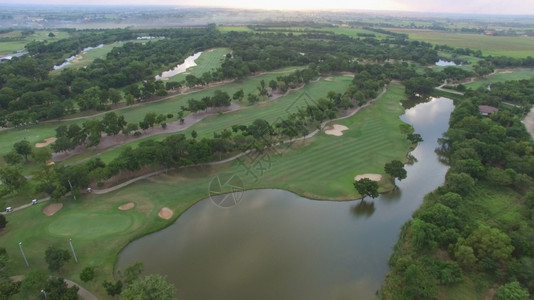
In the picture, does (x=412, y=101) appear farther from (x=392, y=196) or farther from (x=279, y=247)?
(x=279, y=247)

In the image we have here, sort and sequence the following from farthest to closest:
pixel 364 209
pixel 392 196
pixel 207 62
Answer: pixel 207 62, pixel 392 196, pixel 364 209

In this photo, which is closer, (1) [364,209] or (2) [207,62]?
(1) [364,209]

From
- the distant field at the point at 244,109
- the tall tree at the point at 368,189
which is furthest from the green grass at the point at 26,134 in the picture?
the tall tree at the point at 368,189

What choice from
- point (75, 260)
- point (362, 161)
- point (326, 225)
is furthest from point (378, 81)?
point (75, 260)

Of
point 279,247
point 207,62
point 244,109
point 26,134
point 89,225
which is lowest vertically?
point 279,247

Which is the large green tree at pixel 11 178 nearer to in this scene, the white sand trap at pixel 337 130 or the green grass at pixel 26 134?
the green grass at pixel 26 134

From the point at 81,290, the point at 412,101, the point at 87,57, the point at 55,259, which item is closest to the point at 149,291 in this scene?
the point at 81,290

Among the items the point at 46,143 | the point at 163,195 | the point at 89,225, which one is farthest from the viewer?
the point at 46,143
